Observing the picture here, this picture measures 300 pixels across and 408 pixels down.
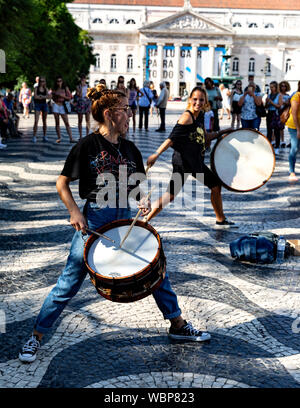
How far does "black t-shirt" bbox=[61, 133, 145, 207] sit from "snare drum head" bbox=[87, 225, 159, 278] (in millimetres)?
270

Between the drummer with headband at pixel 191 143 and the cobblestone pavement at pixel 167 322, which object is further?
the drummer with headband at pixel 191 143

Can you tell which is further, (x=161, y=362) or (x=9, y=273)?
(x=9, y=273)

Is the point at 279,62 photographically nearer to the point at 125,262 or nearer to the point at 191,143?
the point at 191,143

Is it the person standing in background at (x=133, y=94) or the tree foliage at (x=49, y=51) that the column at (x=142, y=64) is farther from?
the person standing in background at (x=133, y=94)

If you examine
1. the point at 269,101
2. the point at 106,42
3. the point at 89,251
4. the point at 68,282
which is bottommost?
the point at 68,282

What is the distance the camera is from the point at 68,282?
9.62 feet

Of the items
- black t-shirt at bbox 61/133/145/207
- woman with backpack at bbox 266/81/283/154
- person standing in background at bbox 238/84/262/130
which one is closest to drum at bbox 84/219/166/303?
black t-shirt at bbox 61/133/145/207

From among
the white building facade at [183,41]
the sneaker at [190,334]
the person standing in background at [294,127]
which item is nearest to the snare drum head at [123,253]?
the sneaker at [190,334]

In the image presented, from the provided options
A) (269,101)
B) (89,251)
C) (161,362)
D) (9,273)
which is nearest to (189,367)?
(161,362)

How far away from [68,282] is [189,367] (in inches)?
31.7

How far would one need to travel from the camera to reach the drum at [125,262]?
262cm
